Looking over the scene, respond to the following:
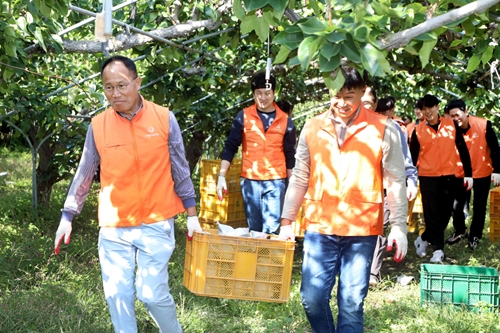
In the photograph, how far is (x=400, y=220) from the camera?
13.3 ft

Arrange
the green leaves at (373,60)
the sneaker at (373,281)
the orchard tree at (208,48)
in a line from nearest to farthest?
the green leaves at (373,60)
the orchard tree at (208,48)
the sneaker at (373,281)

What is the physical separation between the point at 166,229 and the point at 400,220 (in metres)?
1.29

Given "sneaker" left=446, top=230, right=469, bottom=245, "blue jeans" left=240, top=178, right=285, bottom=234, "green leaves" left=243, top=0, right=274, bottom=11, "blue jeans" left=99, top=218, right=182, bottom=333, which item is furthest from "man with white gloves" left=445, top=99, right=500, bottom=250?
"green leaves" left=243, top=0, right=274, bottom=11

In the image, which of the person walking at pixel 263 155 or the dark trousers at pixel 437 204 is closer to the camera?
the person walking at pixel 263 155

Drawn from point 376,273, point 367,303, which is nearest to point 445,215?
point 376,273

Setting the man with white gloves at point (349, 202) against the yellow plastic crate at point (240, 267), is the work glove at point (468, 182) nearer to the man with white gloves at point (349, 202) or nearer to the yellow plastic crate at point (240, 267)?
the yellow plastic crate at point (240, 267)

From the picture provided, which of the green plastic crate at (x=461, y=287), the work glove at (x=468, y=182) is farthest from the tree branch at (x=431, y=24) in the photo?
the work glove at (x=468, y=182)

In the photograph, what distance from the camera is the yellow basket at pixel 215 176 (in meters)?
8.93

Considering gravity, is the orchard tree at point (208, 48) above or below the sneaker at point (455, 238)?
above

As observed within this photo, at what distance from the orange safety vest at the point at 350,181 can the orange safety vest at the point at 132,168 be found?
34.2 inches

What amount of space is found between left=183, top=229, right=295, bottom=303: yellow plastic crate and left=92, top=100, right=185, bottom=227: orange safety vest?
0.60 meters

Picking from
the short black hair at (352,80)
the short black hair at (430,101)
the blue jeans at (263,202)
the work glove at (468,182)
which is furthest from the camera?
the work glove at (468,182)

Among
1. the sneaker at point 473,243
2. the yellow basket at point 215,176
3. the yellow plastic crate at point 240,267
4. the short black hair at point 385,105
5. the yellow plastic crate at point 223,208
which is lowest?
the yellow plastic crate at point 240,267

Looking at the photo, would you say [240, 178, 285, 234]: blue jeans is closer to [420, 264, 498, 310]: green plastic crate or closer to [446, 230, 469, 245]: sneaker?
[420, 264, 498, 310]: green plastic crate
